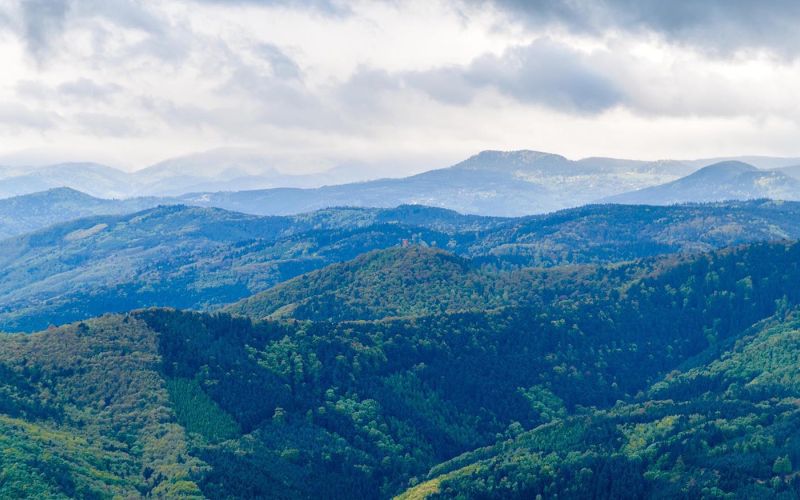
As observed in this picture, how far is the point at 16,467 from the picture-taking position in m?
178

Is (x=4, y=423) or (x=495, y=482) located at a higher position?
(x=4, y=423)

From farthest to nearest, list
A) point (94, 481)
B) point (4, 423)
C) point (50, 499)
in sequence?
1. point (4, 423)
2. point (94, 481)
3. point (50, 499)

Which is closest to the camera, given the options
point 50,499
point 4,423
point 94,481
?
point 50,499

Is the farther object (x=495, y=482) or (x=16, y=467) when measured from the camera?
(x=495, y=482)

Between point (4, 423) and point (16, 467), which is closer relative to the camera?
point (16, 467)

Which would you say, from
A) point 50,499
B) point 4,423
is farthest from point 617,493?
point 4,423

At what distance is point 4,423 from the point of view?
7785 inches

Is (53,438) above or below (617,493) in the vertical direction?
above

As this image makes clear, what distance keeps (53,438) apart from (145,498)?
26733 millimetres

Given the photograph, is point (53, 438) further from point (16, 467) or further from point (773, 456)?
point (773, 456)

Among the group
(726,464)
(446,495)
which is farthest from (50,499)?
(726,464)

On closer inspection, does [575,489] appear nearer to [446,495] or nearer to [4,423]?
[446,495]

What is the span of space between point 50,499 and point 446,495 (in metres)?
75.1

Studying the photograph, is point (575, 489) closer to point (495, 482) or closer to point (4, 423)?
point (495, 482)
